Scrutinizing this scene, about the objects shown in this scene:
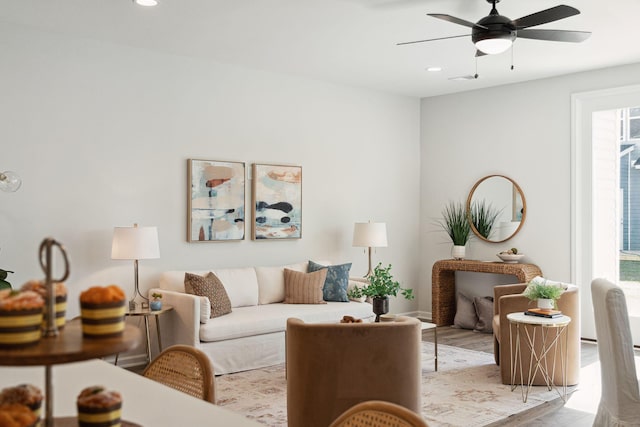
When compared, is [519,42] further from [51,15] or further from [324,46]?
[51,15]

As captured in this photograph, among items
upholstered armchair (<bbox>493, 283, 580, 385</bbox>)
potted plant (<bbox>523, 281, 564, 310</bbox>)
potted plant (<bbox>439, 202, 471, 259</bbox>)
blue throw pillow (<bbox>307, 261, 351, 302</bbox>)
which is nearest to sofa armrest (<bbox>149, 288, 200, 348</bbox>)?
blue throw pillow (<bbox>307, 261, 351, 302</bbox>)

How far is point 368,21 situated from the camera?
5.00 m

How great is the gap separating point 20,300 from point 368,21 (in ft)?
14.6

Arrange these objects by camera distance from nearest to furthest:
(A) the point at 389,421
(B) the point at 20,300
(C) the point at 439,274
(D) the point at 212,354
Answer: (B) the point at 20,300, (A) the point at 389,421, (D) the point at 212,354, (C) the point at 439,274

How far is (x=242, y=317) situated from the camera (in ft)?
18.3

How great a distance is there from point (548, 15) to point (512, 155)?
148 inches

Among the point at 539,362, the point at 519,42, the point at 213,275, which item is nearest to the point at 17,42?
the point at 213,275

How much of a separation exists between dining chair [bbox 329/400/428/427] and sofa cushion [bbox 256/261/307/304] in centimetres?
491

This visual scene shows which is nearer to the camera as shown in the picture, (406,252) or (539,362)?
(539,362)

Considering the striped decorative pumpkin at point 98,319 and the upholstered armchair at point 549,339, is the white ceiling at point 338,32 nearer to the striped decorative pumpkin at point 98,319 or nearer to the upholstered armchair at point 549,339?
the upholstered armchair at point 549,339

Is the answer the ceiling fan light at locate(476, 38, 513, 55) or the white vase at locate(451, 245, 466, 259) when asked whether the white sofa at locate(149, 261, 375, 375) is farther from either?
the ceiling fan light at locate(476, 38, 513, 55)

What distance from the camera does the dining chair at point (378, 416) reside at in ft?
4.70

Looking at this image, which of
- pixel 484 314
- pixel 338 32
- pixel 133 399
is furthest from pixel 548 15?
pixel 484 314

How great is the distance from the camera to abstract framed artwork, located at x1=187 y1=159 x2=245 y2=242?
6098 millimetres
